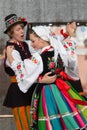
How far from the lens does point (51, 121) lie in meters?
2.32

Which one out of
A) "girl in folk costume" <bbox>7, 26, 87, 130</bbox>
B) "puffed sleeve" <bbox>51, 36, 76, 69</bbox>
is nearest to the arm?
"girl in folk costume" <bbox>7, 26, 87, 130</bbox>

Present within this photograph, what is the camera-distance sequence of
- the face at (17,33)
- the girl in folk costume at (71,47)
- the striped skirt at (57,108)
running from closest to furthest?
the striped skirt at (57,108) → the girl in folk costume at (71,47) → the face at (17,33)

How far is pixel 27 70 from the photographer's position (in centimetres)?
235

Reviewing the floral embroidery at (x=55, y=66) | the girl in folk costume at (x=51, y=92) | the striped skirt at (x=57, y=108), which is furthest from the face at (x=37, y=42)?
the striped skirt at (x=57, y=108)

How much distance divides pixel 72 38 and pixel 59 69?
27 cm

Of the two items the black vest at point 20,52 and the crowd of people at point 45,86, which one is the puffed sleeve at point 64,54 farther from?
the black vest at point 20,52

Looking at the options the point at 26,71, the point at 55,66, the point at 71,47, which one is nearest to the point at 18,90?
the point at 26,71

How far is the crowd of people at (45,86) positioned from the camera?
91.3 inches

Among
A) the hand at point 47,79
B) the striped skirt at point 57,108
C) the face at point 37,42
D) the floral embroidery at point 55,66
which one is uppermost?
the face at point 37,42

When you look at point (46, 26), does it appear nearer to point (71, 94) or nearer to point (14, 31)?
point (14, 31)

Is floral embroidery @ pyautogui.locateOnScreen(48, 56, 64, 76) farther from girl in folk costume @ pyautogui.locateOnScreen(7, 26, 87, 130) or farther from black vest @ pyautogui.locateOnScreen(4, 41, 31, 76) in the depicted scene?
black vest @ pyautogui.locateOnScreen(4, 41, 31, 76)

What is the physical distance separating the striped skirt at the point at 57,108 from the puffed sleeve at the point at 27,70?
0.09 meters

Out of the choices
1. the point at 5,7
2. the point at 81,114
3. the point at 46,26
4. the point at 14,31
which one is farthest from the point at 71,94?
the point at 5,7

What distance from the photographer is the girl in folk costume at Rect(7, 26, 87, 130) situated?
231 cm
